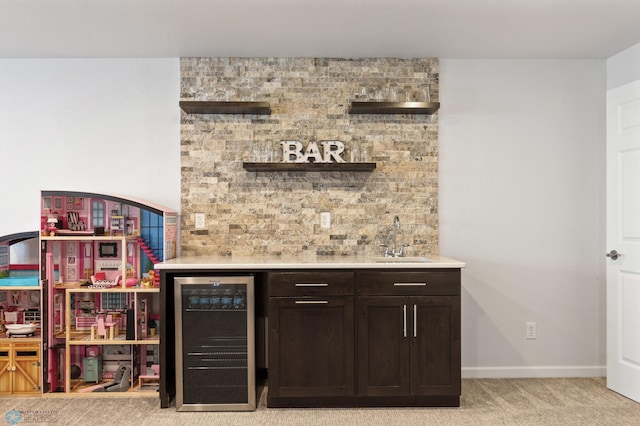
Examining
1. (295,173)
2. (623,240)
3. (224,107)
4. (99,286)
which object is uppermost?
(224,107)

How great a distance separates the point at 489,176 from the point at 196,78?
2374 millimetres

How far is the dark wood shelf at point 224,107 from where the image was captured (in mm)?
3535

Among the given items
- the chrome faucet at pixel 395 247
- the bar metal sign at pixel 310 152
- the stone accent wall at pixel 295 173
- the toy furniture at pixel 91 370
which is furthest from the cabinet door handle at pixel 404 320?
the toy furniture at pixel 91 370

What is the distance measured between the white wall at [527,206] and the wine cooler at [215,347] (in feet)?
5.48

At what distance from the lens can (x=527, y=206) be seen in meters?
3.83

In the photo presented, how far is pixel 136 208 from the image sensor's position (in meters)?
3.63

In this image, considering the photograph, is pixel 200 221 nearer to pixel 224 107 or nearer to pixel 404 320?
pixel 224 107

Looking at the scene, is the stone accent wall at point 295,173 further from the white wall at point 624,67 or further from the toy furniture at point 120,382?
the white wall at point 624,67

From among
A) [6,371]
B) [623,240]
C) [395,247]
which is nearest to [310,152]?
[395,247]

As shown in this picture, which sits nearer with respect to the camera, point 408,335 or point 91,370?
point 408,335

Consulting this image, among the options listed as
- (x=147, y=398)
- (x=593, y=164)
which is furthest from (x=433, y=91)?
(x=147, y=398)

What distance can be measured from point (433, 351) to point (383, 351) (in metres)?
0.32

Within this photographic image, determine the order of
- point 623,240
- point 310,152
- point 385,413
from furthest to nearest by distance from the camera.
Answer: point 310,152
point 623,240
point 385,413

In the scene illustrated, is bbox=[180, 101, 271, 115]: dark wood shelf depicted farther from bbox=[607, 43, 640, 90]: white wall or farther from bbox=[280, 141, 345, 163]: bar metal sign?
bbox=[607, 43, 640, 90]: white wall
